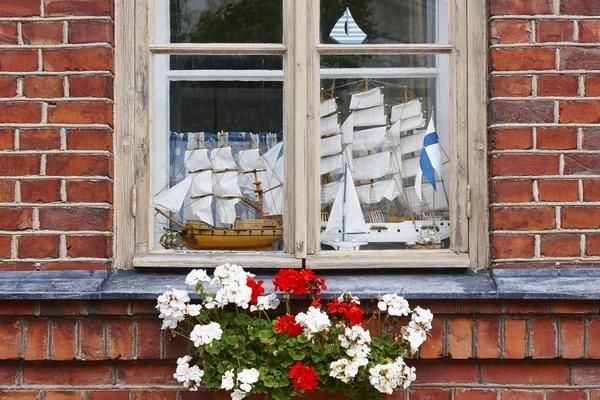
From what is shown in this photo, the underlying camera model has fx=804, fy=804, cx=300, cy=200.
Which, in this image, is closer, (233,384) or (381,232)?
(233,384)

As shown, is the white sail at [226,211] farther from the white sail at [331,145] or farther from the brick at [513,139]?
the brick at [513,139]

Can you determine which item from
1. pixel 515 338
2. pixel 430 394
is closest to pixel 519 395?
pixel 515 338

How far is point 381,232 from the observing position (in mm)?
3066

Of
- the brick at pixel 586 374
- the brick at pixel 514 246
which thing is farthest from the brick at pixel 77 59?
the brick at pixel 586 374

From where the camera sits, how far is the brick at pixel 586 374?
288 cm

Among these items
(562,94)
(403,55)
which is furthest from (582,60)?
(403,55)

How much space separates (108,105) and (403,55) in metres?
1.13

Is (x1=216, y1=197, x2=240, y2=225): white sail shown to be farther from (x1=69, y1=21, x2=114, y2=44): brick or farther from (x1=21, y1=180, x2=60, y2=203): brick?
(x1=69, y1=21, x2=114, y2=44): brick

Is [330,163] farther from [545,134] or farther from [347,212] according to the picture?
[545,134]

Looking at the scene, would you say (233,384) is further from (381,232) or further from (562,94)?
(562,94)

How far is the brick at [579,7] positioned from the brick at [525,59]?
16 centimetres

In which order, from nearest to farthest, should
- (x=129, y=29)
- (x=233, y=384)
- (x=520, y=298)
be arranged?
(x=233, y=384) < (x=520, y=298) < (x=129, y=29)

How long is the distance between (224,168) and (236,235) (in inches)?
→ 10.4

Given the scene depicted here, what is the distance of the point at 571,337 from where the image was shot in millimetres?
2842
